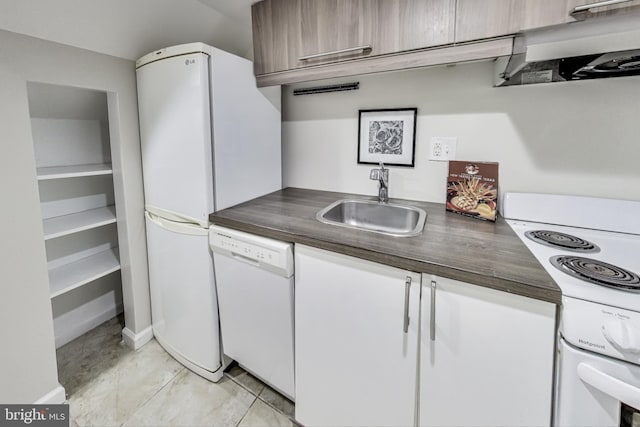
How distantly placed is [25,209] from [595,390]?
2138 millimetres

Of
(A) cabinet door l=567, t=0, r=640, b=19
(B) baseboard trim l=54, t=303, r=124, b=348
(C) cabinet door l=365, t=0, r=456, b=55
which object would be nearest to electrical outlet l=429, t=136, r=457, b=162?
(C) cabinet door l=365, t=0, r=456, b=55

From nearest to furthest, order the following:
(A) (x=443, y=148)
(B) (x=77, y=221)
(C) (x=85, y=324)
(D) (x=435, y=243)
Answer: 1. (D) (x=435, y=243)
2. (A) (x=443, y=148)
3. (B) (x=77, y=221)
4. (C) (x=85, y=324)

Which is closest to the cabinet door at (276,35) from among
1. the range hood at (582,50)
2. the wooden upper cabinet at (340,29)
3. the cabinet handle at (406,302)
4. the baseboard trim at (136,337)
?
the wooden upper cabinet at (340,29)

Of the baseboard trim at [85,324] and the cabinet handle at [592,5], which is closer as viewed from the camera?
the cabinet handle at [592,5]

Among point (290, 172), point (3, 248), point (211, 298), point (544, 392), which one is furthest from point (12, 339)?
point (544, 392)

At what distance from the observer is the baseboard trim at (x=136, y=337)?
191 centimetres

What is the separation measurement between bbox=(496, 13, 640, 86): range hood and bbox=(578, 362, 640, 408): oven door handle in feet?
2.78

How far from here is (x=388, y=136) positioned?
170 cm

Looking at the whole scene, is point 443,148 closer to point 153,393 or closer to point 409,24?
point 409,24

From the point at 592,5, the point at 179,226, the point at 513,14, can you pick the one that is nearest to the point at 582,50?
the point at 592,5

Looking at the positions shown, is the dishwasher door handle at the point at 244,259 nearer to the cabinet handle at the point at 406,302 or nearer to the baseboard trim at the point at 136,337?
the cabinet handle at the point at 406,302

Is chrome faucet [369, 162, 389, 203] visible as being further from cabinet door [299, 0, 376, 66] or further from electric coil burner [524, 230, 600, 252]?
electric coil burner [524, 230, 600, 252]

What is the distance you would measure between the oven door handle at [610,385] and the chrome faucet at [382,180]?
108cm

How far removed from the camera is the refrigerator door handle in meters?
1.50
